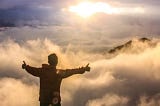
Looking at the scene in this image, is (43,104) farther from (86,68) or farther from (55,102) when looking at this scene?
(86,68)

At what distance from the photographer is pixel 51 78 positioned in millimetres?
14750

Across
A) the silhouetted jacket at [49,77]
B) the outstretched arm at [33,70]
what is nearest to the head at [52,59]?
the silhouetted jacket at [49,77]

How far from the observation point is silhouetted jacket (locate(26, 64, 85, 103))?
1466cm

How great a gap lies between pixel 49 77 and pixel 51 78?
0.07 metres

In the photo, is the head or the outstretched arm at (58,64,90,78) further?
the outstretched arm at (58,64,90,78)

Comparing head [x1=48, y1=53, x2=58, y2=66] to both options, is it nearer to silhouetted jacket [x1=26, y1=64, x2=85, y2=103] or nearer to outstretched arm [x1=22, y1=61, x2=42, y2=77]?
silhouetted jacket [x1=26, y1=64, x2=85, y2=103]

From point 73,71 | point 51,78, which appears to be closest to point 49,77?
point 51,78

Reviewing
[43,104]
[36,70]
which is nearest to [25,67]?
[36,70]

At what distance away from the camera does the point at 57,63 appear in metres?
14.7

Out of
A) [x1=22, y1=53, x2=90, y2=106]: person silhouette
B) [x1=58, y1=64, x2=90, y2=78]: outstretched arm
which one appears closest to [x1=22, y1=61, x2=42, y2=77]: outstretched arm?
[x1=22, y1=53, x2=90, y2=106]: person silhouette

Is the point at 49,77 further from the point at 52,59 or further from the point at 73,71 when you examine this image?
the point at 73,71

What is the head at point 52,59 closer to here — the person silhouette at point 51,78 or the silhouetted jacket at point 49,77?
the person silhouette at point 51,78

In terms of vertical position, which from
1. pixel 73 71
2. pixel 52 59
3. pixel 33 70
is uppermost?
pixel 52 59

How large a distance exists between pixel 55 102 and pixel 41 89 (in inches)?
23.0
